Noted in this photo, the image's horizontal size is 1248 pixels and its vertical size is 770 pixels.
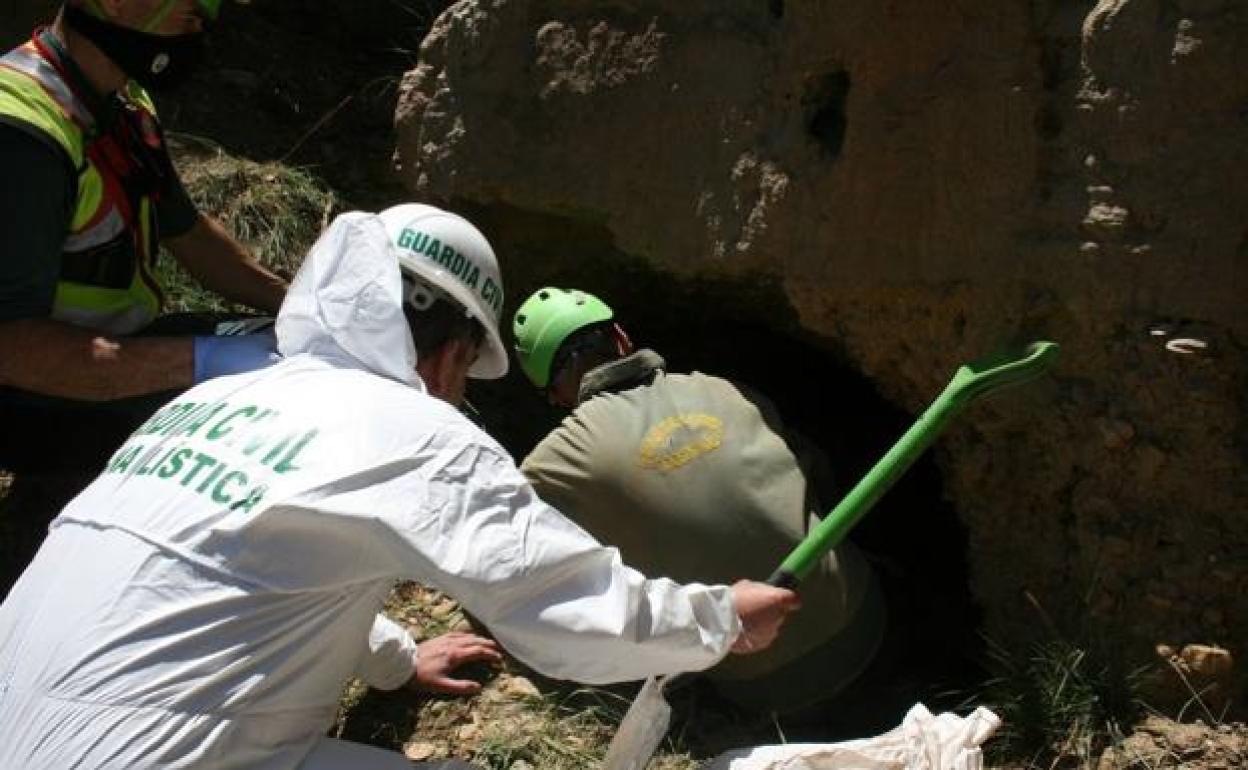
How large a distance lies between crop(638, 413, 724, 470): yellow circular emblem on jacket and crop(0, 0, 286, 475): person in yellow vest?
787 millimetres

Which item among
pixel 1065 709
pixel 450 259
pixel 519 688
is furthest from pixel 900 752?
pixel 450 259

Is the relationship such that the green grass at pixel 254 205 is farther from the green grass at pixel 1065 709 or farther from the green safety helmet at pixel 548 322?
the green grass at pixel 1065 709

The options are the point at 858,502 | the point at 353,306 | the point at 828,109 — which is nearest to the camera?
the point at 353,306

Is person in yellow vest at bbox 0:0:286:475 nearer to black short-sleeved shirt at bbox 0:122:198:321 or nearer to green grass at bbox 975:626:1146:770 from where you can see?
black short-sleeved shirt at bbox 0:122:198:321

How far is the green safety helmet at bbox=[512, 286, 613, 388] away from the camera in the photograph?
3.33 metres

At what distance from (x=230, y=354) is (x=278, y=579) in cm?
99

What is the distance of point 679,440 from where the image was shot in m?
3.03

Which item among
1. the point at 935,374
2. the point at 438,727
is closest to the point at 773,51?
the point at 935,374

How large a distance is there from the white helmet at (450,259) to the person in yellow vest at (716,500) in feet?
1.72

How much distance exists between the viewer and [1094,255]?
8.98ft

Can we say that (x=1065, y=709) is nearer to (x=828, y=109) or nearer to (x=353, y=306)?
(x=828, y=109)

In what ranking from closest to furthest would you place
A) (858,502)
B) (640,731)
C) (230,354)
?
(640,731) < (858,502) < (230,354)

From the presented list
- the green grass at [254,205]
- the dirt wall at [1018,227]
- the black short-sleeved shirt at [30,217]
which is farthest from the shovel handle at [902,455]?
the green grass at [254,205]

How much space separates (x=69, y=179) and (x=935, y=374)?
1.78 metres
